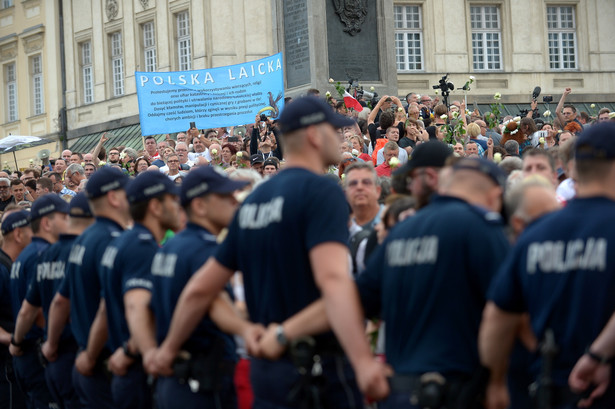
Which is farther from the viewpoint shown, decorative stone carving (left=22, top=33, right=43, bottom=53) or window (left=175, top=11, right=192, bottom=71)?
decorative stone carving (left=22, top=33, right=43, bottom=53)

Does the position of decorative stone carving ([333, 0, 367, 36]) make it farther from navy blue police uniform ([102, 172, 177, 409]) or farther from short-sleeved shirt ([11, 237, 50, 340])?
Result: navy blue police uniform ([102, 172, 177, 409])

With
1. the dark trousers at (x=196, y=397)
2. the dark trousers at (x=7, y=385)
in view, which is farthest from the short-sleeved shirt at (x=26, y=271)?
the dark trousers at (x=196, y=397)

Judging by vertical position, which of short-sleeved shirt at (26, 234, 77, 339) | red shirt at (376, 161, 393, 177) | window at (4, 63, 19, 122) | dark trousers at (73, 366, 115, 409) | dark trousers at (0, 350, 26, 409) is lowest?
dark trousers at (0, 350, 26, 409)

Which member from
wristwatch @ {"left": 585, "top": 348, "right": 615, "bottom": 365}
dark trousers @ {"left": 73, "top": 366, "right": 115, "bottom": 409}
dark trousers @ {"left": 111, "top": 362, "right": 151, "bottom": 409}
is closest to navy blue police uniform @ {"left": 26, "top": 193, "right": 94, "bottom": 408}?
dark trousers @ {"left": 73, "top": 366, "right": 115, "bottom": 409}

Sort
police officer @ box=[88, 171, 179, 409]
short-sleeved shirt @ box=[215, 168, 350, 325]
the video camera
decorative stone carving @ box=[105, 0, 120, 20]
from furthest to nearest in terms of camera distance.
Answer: decorative stone carving @ box=[105, 0, 120, 20] → the video camera → police officer @ box=[88, 171, 179, 409] → short-sleeved shirt @ box=[215, 168, 350, 325]

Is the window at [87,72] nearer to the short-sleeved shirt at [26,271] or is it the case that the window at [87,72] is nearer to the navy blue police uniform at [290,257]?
the short-sleeved shirt at [26,271]

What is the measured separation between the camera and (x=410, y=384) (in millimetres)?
5344

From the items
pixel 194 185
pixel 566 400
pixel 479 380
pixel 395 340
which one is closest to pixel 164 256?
pixel 194 185

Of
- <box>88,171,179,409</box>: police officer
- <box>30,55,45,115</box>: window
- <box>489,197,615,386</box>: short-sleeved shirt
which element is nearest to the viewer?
<box>489,197,615,386</box>: short-sleeved shirt

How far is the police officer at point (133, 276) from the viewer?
271 inches

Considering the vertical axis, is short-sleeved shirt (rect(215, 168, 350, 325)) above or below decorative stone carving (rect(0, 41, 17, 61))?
below

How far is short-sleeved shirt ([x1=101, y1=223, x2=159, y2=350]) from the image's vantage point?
6902 millimetres

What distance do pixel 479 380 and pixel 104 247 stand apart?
3.00m

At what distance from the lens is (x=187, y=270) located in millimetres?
6387
